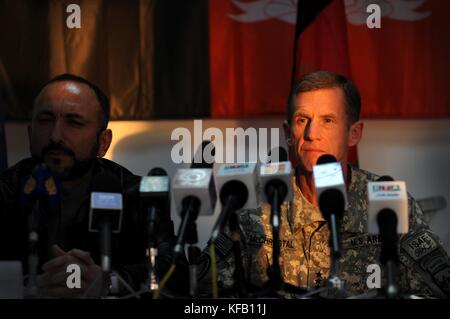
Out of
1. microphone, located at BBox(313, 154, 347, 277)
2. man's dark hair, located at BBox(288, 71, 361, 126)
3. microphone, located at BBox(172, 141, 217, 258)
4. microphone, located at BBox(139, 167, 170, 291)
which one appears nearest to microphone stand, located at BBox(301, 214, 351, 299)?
microphone, located at BBox(313, 154, 347, 277)

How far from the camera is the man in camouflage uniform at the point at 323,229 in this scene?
11.7 ft

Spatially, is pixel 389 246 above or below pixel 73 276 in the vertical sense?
above

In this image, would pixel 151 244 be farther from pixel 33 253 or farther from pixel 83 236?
pixel 83 236

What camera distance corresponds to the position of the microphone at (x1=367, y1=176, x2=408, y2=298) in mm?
2595

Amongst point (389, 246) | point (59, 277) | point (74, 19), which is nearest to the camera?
point (389, 246)

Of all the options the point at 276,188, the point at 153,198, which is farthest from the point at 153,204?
the point at 276,188

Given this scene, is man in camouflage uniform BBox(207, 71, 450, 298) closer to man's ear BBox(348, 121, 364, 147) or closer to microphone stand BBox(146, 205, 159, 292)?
man's ear BBox(348, 121, 364, 147)

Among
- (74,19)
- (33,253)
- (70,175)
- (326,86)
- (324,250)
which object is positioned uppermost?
(74,19)

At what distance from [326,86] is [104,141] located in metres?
1.08

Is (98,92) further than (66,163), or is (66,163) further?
(98,92)

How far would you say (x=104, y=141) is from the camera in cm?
417

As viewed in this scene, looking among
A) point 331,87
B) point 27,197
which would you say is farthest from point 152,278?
point 331,87
